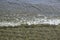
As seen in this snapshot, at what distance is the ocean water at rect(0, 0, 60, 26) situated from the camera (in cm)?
92

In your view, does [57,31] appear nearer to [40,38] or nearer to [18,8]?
[40,38]

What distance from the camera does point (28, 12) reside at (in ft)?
3.50

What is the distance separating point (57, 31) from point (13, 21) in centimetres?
28

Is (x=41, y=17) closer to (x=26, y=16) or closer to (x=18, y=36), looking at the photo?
(x=26, y=16)

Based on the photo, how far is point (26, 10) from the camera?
43.3 inches

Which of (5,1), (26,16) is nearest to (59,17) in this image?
(26,16)

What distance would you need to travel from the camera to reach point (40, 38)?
0.78 meters

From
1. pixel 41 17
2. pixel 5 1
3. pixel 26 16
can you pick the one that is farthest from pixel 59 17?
pixel 5 1

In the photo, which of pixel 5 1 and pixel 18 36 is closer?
pixel 18 36

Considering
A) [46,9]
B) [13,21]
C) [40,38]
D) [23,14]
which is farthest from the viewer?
[46,9]

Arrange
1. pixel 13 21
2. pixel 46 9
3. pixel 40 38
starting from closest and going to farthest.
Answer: pixel 40 38 → pixel 13 21 → pixel 46 9

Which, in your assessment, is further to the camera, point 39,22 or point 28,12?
point 28,12

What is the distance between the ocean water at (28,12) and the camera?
92cm

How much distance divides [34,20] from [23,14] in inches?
4.9
